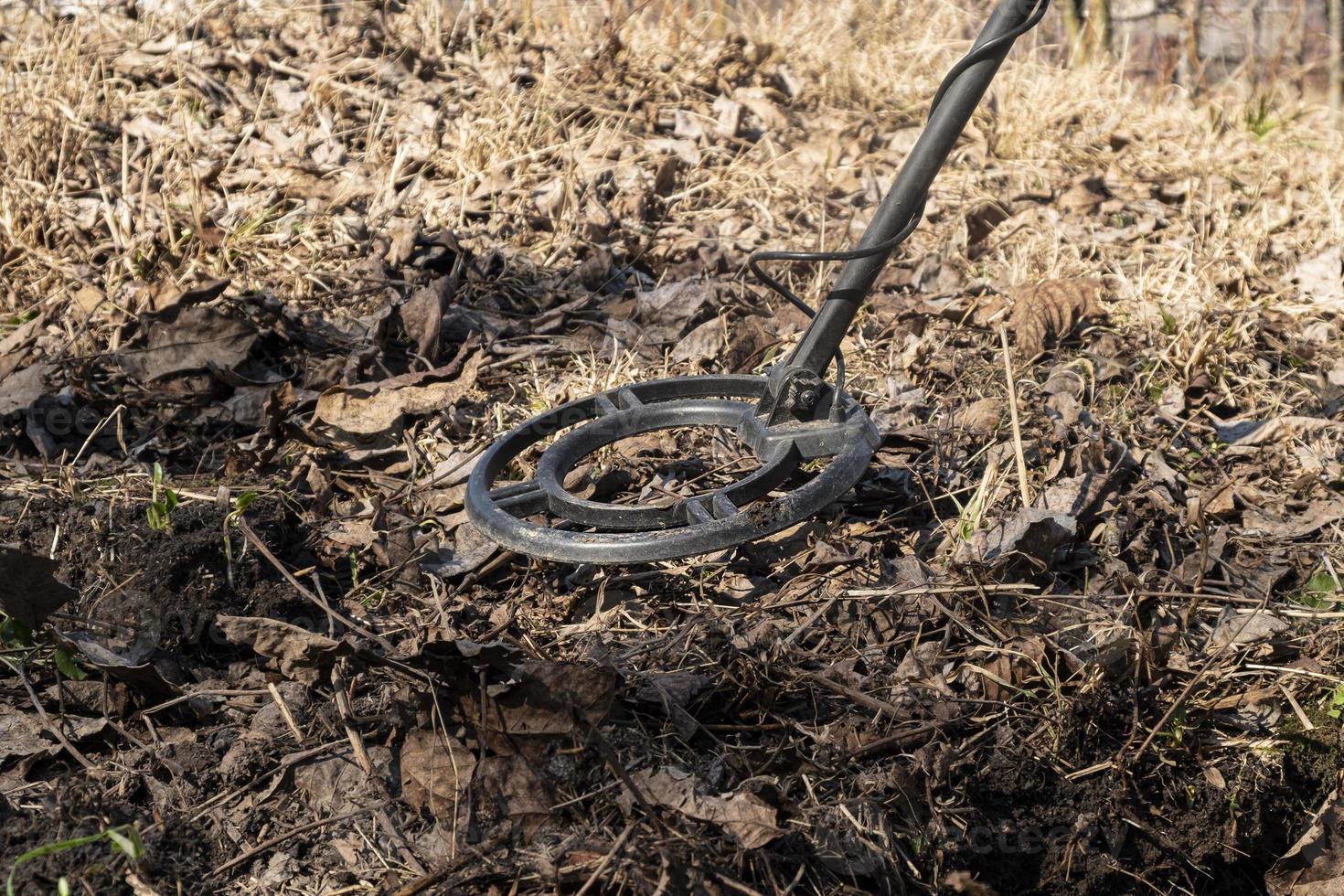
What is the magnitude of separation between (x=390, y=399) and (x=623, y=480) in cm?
69

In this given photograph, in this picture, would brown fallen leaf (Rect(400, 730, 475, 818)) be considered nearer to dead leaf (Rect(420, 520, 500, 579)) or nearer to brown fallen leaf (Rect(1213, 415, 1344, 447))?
dead leaf (Rect(420, 520, 500, 579))

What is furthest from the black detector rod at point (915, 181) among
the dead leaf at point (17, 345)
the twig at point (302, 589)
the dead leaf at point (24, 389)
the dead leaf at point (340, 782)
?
the dead leaf at point (17, 345)

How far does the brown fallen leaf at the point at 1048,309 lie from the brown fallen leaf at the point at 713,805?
1911mm

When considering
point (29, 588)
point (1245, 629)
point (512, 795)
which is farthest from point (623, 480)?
point (1245, 629)

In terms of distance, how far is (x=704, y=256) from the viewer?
3830mm

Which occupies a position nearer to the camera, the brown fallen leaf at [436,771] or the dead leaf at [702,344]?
the brown fallen leaf at [436,771]

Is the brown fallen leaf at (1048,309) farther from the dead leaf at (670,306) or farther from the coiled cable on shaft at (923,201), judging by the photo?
the coiled cable on shaft at (923,201)

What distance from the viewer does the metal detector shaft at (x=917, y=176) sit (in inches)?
84.7

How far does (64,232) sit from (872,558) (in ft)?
9.23

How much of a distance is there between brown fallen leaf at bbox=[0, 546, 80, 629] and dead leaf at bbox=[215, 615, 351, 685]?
29cm

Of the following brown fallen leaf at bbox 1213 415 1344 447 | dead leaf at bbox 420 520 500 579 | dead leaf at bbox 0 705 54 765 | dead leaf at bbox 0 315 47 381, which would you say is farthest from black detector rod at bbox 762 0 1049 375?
dead leaf at bbox 0 315 47 381

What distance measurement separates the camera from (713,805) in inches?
76.5

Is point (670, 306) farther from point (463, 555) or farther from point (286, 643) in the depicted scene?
point (286, 643)

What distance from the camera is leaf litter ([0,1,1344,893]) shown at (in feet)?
6.54
